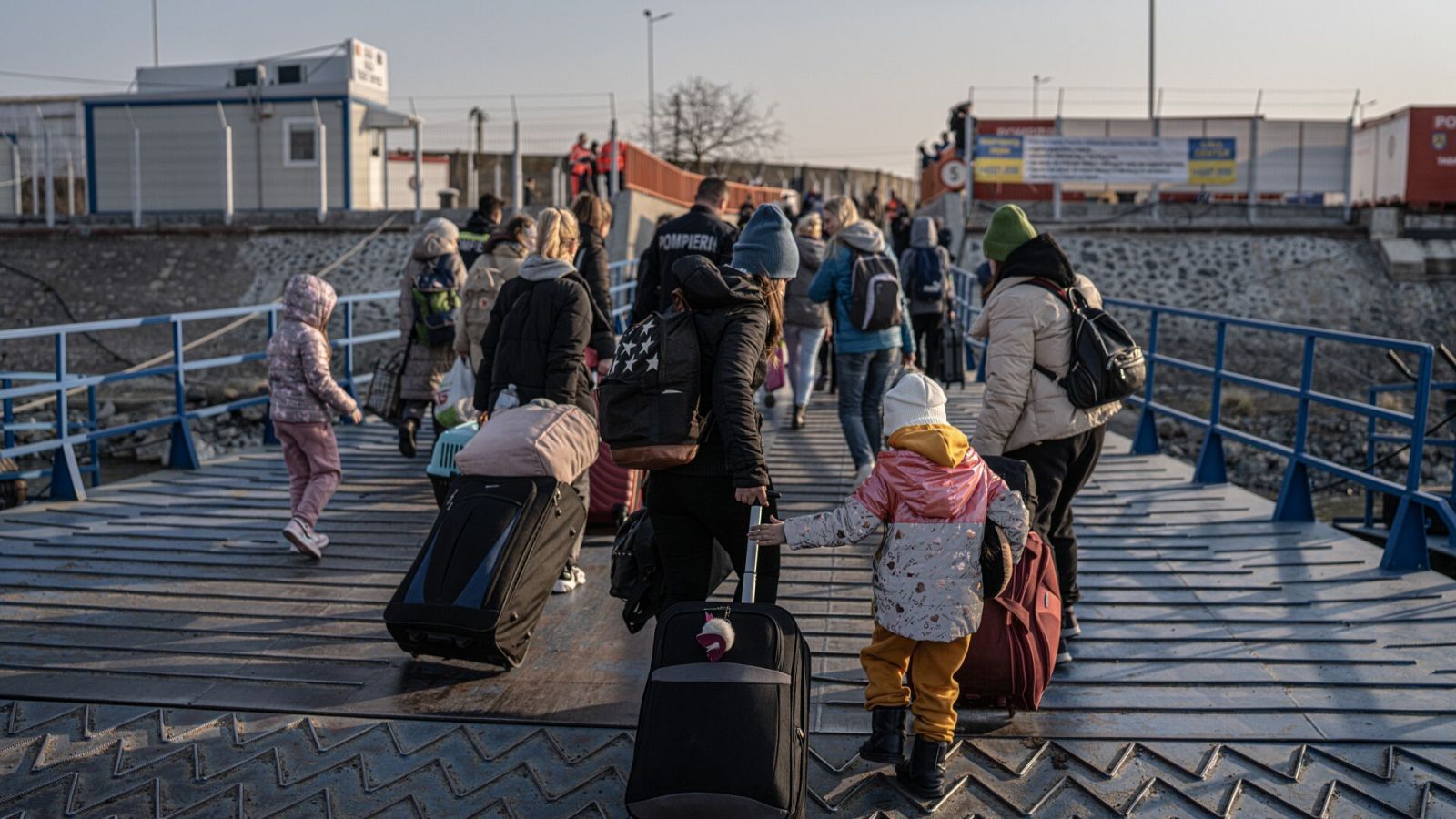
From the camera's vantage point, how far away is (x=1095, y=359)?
4.84 meters

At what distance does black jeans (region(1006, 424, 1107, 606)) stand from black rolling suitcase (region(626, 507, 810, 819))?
1586mm

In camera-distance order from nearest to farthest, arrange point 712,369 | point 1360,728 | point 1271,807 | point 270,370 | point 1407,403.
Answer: point 1271,807 → point 712,369 → point 1360,728 → point 270,370 → point 1407,403

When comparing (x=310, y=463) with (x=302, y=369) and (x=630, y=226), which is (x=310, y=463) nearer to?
(x=302, y=369)

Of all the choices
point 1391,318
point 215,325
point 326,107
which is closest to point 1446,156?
point 1391,318

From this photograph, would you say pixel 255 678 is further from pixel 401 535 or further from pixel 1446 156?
pixel 1446 156

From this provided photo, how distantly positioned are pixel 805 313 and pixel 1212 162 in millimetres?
19185

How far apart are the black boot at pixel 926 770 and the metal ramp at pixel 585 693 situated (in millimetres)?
46

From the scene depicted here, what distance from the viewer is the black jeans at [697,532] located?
420cm

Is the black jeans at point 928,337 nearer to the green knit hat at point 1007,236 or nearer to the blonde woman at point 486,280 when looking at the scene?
the blonde woman at point 486,280

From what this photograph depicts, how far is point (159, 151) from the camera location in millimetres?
27625

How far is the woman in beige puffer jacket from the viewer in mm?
4875

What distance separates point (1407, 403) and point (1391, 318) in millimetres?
2399

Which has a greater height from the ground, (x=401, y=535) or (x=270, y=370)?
(x=270, y=370)

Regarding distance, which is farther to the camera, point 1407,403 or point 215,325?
point 215,325
